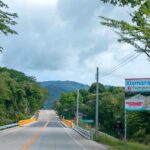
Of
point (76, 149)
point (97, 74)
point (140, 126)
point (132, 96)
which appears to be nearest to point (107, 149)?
point (76, 149)

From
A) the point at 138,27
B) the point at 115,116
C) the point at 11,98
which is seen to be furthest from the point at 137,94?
the point at 11,98

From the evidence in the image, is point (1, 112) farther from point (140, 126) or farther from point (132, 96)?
point (132, 96)

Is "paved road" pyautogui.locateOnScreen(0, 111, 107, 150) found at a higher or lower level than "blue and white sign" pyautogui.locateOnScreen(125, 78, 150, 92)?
Result: lower

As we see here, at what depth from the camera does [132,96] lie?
25594 mm

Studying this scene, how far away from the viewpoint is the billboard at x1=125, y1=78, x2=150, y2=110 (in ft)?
80.6

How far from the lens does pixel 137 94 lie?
2531cm

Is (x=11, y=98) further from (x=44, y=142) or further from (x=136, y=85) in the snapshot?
(x=136, y=85)

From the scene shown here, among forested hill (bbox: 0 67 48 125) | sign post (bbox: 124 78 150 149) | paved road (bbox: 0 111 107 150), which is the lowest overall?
paved road (bbox: 0 111 107 150)

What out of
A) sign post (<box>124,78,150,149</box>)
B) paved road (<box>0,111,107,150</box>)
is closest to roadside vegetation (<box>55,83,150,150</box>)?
paved road (<box>0,111,107,150</box>)

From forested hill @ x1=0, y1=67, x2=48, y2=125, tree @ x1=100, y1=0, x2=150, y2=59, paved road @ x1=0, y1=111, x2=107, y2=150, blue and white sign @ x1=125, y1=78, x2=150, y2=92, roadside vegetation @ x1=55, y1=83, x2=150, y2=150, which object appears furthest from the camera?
forested hill @ x1=0, y1=67, x2=48, y2=125

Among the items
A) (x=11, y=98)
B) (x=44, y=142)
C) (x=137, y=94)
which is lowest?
(x=44, y=142)

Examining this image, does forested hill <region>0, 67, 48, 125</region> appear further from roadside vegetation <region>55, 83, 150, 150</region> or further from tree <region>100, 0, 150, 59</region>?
tree <region>100, 0, 150, 59</region>

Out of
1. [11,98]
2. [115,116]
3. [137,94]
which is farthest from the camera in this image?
[11,98]

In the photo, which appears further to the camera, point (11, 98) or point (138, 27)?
point (11, 98)
